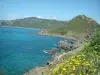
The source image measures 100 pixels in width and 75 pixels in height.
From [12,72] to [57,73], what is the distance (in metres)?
40.3

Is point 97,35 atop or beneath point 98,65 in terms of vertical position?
atop

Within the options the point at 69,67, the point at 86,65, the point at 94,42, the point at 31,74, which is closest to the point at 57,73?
the point at 69,67

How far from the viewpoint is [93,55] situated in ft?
41.4

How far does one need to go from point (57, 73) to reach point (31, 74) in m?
34.5

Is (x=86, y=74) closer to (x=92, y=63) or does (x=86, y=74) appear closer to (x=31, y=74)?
(x=92, y=63)

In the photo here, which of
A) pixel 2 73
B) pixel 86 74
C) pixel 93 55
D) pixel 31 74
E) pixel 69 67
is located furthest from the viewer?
pixel 2 73

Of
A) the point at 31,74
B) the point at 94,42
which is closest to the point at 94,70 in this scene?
the point at 94,42

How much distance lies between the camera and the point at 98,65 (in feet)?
34.7

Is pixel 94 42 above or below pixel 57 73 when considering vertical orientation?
above

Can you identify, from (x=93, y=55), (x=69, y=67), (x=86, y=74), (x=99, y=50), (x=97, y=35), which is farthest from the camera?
(x=97, y=35)

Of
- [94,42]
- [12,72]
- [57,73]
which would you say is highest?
[94,42]

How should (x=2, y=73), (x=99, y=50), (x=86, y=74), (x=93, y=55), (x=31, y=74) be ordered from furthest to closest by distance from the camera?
(x=2, y=73) → (x=31, y=74) → (x=99, y=50) → (x=93, y=55) → (x=86, y=74)

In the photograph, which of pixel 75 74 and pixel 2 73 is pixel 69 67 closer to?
pixel 75 74

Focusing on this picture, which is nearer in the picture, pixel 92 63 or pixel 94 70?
pixel 94 70
